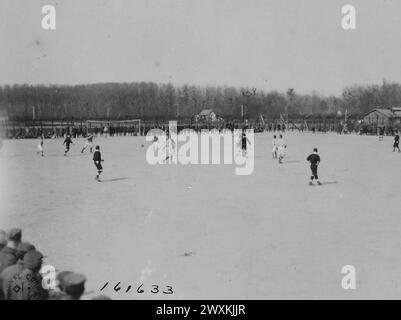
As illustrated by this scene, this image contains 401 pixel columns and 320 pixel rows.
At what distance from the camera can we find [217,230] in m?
8.95

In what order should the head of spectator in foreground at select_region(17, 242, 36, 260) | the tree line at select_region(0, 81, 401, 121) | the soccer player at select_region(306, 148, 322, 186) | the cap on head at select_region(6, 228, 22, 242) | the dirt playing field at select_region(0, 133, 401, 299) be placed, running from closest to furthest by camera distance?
the head of spectator in foreground at select_region(17, 242, 36, 260), the cap on head at select_region(6, 228, 22, 242), the dirt playing field at select_region(0, 133, 401, 299), the soccer player at select_region(306, 148, 322, 186), the tree line at select_region(0, 81, 401, 121)

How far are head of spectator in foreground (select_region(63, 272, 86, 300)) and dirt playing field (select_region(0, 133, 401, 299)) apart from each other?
120 cm

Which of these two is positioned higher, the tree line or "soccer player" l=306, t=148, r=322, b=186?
the tree line

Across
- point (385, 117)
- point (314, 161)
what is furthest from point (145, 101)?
point (314, 161)

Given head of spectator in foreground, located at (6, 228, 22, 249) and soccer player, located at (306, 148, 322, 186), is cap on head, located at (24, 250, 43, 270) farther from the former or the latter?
soccer player, located at (306, 148, 322, 186)

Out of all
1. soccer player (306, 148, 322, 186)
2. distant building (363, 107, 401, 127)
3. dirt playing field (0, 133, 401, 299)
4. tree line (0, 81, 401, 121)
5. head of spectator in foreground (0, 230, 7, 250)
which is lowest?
dirt playing field (0, 133, 401, 299)

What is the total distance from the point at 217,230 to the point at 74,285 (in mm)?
4491

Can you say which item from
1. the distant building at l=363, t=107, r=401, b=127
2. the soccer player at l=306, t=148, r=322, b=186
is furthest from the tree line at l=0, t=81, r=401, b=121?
the soccer player at l=306, t=148, r=322, b=186

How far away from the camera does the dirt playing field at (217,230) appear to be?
638cm

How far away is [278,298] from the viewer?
19.2 feet

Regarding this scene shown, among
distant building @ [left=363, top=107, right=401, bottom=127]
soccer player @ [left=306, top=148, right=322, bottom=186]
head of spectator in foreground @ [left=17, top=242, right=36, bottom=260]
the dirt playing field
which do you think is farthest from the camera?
distant building @ [left=363, top=107, right=401, bottom=127]

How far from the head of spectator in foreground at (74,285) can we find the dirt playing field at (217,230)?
1197 millimetres

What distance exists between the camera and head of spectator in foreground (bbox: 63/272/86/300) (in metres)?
4.76

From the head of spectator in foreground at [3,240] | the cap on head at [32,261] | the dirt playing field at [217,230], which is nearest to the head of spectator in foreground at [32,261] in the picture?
the cap on head at [32,261]
